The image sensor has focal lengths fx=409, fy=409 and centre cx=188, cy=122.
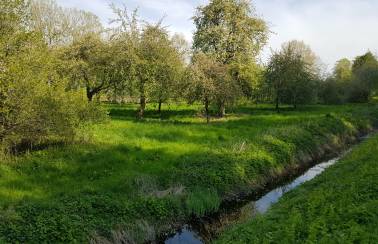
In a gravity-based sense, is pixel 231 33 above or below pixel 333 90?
above

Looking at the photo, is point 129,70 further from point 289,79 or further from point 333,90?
point 333,90

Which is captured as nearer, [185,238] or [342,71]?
[185,238]

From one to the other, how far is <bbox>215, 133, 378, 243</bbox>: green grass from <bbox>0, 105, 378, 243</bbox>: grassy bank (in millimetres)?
3970

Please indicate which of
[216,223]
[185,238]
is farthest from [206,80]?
[185,238]

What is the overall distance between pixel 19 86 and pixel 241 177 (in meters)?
13.0

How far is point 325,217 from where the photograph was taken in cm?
1416

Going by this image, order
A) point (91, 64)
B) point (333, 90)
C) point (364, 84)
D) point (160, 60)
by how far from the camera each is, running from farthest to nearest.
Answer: point (364, 84), point (333, 90), point (91, 64), point (160, 60)

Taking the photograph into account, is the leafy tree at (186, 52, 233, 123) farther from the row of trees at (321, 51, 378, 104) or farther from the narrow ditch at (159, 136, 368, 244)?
the row of trees at (321, 51, 378, 104)

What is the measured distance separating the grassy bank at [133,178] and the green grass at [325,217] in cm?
397

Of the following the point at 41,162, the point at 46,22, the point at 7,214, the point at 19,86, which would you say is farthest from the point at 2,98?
the point at 46,22

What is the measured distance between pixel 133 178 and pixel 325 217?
9.62m

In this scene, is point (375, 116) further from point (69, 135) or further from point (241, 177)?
point (69, 135)

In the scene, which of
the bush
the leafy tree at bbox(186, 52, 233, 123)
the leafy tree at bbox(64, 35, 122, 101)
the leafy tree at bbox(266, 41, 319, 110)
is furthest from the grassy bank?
the leafy tree at bbox(266, 41, 319, 110)

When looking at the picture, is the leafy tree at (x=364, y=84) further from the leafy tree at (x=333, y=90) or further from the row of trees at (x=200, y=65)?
the row of trees at (x=200, y=65)
